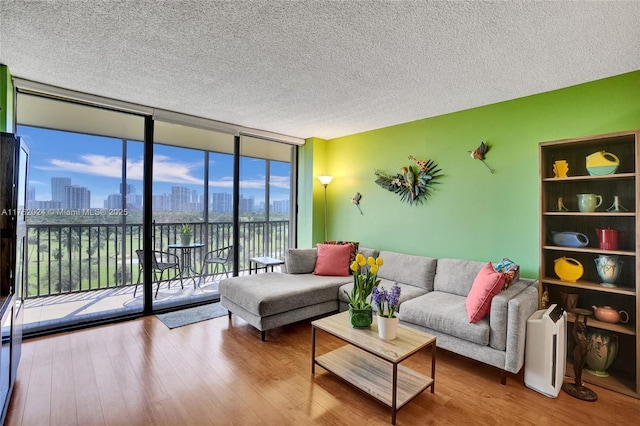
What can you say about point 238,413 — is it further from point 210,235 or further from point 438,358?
point 210,235

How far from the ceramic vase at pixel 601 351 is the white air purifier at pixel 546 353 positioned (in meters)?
0.32

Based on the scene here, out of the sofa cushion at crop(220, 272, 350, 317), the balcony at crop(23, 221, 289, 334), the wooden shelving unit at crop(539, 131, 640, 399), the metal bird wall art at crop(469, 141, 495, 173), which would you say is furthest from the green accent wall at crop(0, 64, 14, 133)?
the wooden shelving unit at crop(539, 131, 640, 399)

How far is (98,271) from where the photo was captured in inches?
168

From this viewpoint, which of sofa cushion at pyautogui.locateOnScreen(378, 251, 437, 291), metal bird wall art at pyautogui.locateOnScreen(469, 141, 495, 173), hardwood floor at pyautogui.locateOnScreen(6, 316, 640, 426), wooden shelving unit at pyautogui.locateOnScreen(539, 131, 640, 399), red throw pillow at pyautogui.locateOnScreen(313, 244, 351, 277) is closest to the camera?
hardwood floor at pyautogui.locateOnScreen(6, 316, 640, 426)

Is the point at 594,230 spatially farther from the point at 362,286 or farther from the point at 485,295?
the point at 362,286

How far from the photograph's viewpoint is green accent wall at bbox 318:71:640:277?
2609 mm

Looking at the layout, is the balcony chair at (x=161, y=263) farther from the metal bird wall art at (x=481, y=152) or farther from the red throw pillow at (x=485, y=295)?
the metal bird wall art at (x=481, y=152)

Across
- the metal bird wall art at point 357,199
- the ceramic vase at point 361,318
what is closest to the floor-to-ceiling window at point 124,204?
the metal bird wall art at point 357,199

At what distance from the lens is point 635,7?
5.38 feet

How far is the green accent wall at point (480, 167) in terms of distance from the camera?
8.56 feet

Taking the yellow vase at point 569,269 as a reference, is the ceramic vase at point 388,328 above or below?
below

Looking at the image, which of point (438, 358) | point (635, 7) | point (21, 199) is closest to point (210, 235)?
point (21, 199)

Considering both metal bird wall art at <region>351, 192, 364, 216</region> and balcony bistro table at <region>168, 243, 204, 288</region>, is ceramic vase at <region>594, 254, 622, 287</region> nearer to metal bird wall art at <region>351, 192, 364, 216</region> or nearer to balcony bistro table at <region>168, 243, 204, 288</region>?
metal bird wall art at <region>351, 192, 364, 216</region>

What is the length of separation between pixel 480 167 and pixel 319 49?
2158 millimetres
